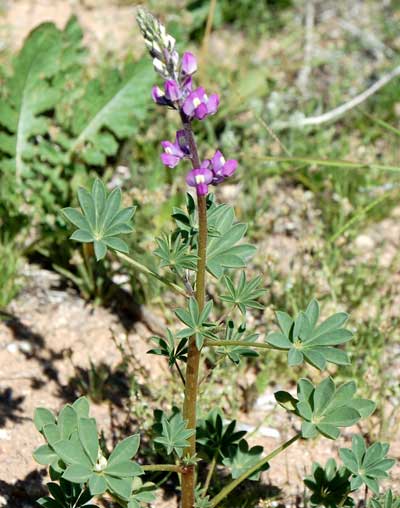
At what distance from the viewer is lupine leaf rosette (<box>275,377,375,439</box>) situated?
6.94ft

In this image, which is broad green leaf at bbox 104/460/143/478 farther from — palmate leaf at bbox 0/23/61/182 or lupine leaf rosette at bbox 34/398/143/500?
palmate leaf at bbox 0/23/61/182

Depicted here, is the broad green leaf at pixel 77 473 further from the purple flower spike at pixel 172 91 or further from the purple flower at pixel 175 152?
the purple flower spike at pixel 172 91

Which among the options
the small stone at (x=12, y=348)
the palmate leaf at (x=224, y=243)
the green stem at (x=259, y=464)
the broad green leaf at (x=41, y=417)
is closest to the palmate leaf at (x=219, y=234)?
the palmate leaf at (x=224, y=243)

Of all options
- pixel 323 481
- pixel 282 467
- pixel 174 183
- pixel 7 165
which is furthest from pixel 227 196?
pixel 323 481

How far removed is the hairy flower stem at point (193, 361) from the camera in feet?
6.44

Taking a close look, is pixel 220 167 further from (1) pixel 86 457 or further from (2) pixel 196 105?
(1) pixel 86 457

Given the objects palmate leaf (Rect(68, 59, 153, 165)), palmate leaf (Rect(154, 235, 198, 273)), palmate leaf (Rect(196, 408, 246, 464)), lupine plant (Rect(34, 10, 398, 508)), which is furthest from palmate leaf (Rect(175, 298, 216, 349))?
palmate leaf (Rect(68, 59, 153, 165))

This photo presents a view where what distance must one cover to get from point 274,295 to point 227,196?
788 mm

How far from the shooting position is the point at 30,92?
12.4 ft

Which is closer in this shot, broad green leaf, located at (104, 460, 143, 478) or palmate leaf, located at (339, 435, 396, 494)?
broad green leaf, located at (104, 460, 143, 478)

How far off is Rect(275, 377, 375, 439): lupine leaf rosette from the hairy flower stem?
9.4 inches

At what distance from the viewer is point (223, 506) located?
2744mm

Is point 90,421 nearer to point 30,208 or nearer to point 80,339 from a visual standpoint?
point 80,339

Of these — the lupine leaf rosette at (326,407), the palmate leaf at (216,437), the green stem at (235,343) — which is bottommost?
the palmate leaf at (216,437)
